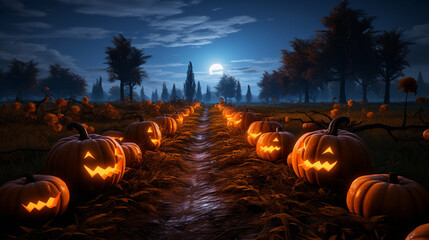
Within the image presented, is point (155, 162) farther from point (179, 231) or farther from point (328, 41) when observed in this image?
point (328, 41)

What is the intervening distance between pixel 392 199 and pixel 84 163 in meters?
3.40

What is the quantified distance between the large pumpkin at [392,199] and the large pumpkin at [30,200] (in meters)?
3.04

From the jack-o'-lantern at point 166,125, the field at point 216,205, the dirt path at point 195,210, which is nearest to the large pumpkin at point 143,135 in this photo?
the field at point 216,205

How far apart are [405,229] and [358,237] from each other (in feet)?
1.64

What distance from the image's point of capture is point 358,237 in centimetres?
195

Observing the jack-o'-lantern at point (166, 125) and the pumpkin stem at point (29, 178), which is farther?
the jack-o'-lantern at point (166, 125)

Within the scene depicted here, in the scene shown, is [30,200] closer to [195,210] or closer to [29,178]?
[29,178]

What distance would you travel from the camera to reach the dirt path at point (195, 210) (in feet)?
7.45

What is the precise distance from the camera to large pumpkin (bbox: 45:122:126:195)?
2895 mm

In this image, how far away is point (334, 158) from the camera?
2928 mm

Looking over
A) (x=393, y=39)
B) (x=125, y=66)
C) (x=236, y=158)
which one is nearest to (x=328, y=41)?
(x=393, y=39)

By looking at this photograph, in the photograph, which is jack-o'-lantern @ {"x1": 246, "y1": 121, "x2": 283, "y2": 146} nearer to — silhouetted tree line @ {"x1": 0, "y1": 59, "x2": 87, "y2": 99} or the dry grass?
the dry grass

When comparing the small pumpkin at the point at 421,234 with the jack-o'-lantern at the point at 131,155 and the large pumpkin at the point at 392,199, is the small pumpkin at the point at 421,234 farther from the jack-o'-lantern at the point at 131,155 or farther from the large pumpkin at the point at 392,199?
the jack-o'-lantern at the point at 131,155

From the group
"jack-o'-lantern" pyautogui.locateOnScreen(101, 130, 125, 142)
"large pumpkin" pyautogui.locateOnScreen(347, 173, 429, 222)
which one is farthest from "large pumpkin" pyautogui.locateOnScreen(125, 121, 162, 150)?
"large pumpkin" pyautogui.locateOnScreen(347, 173, 429, 222)
